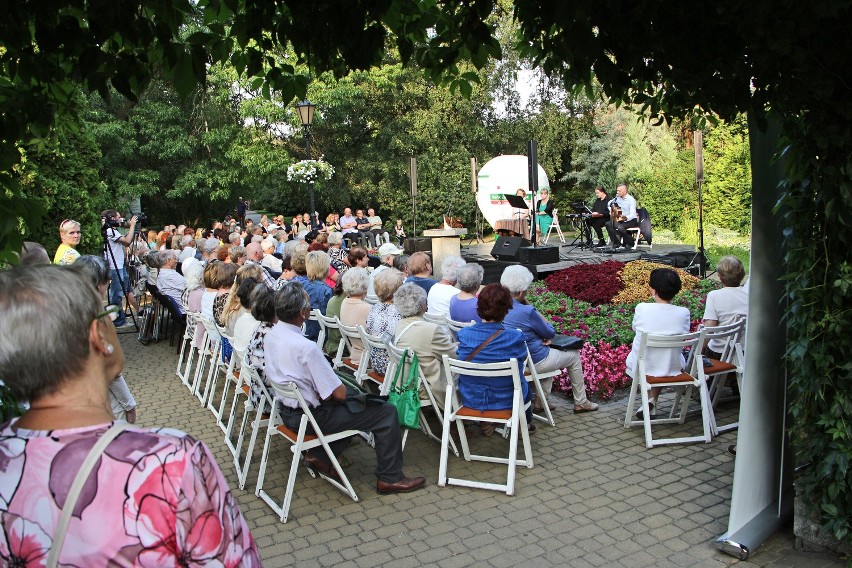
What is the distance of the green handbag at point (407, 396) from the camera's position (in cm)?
516

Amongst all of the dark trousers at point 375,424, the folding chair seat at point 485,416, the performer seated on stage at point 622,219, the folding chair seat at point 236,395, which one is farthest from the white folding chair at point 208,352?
the performer seated on stage at point 622,219

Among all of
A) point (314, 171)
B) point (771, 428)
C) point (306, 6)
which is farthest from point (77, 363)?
point (314, 171)

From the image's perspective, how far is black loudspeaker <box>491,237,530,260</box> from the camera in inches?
565

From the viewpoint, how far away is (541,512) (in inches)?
184

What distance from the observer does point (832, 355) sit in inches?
149

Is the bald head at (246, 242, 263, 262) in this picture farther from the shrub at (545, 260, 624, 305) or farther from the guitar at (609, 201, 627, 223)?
the guitar at (609, 201, 627, 223)

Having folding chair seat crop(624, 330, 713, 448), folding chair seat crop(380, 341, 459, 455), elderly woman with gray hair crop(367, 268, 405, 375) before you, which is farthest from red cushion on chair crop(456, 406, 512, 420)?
folding chair seat crop(624, 330, 713, 448)

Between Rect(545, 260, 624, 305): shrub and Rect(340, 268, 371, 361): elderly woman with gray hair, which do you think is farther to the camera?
A: Rect(545, 260, 624, 305): shrub

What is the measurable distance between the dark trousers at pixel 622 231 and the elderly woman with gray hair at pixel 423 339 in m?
11.5

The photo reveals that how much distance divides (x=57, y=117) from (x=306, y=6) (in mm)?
1477

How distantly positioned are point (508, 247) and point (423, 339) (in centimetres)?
926

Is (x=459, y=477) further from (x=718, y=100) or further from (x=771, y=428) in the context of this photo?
(x=718, y=100)

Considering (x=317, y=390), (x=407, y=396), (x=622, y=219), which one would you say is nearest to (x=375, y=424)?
(x=407, y=396)

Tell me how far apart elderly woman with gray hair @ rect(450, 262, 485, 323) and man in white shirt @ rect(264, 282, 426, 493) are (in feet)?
5.31
